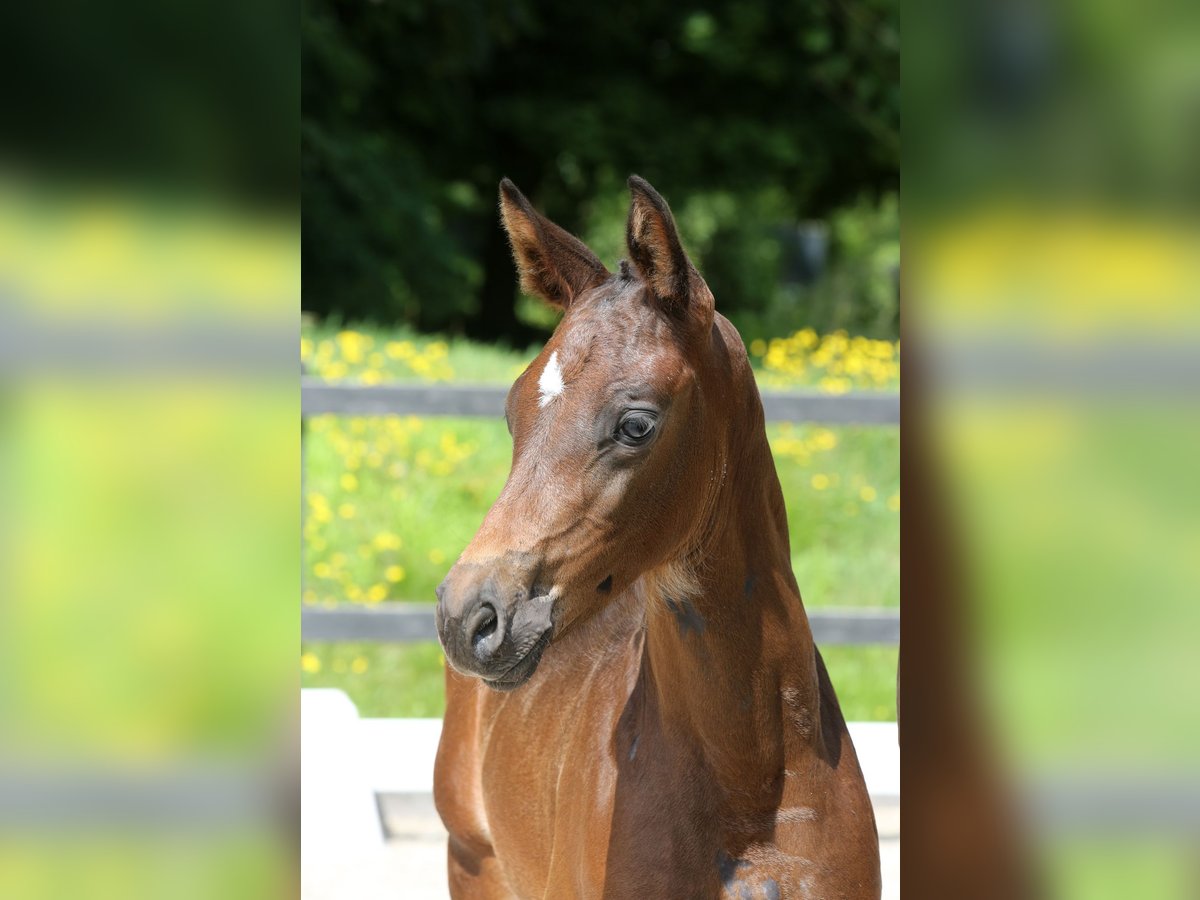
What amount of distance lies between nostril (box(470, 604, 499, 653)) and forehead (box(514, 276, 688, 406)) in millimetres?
316

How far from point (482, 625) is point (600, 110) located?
11.9 meters

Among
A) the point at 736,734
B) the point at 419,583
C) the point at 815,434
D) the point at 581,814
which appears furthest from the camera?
the point at 815,434

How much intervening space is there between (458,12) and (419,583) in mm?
5756

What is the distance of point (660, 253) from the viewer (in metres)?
1.79

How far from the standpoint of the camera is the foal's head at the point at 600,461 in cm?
164

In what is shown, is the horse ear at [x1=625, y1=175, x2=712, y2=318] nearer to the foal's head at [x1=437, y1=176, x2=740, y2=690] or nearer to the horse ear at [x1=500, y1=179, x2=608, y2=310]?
the foal's head at [x1=437, y1=176, x2=740, y2=690]

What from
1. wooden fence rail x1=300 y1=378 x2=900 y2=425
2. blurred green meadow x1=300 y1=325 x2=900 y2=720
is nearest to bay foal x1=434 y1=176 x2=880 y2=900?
wooden fence rail x1=300 y1=378 x2=900 y2=425

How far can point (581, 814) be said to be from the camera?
6.83 feet

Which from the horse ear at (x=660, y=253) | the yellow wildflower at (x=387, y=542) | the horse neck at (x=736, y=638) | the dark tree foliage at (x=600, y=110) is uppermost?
the dark tree foliage at (x=600, y=110)

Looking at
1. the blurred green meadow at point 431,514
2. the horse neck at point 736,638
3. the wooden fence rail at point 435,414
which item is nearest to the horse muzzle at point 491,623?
the horse neck at point 736,638
